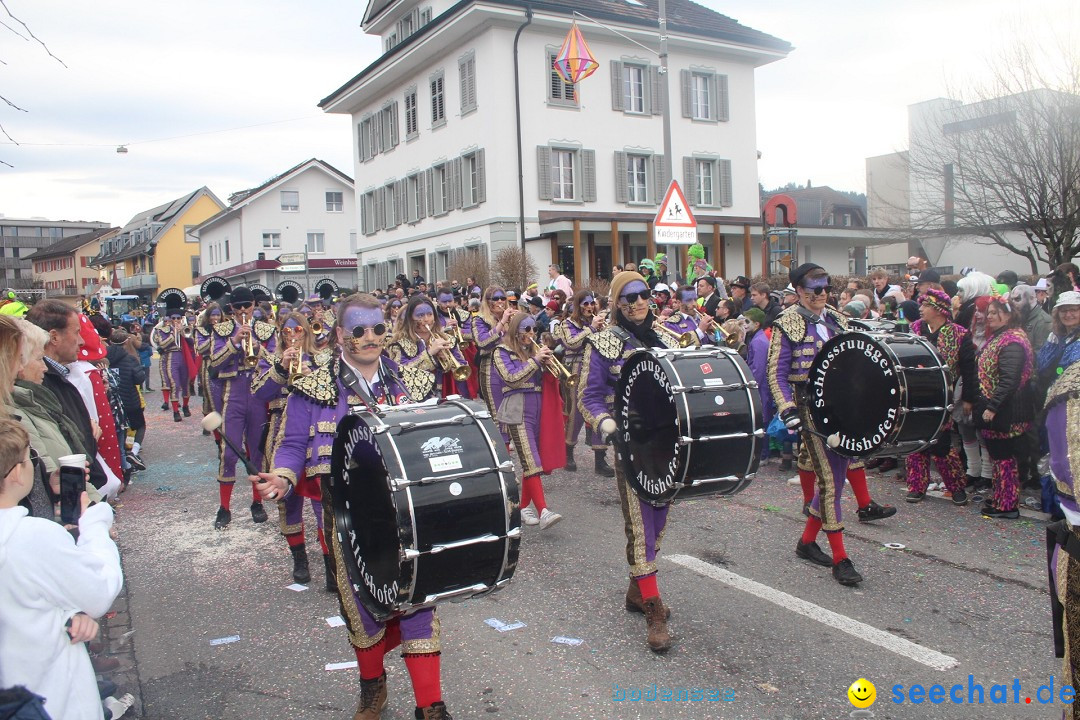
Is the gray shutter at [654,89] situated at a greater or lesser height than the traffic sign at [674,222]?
greater

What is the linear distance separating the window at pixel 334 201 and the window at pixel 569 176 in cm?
2633

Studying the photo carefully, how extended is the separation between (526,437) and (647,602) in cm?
275

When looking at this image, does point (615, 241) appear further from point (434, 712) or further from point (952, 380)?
point (434, 712)

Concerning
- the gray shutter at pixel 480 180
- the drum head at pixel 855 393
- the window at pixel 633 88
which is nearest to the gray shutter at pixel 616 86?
the window at pixel 633 88

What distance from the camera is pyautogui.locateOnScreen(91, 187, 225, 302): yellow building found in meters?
66.7

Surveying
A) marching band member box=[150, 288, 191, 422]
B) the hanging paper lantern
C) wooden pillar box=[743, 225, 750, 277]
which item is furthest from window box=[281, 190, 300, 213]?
the hanging paper lantern

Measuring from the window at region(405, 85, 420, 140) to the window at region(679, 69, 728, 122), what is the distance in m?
10.1

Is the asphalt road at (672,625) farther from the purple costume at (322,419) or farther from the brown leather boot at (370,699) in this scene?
the purple costume at (322,419)

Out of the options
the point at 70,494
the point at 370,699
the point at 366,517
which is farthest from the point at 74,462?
the point at 370,699

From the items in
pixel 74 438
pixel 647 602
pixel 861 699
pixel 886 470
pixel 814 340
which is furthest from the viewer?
pixel 886 470

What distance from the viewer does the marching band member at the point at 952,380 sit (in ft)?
24.2

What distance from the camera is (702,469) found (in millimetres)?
4285

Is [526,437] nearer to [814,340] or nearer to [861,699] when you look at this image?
[814,340]

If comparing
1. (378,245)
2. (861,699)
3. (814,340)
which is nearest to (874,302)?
(814,340)
